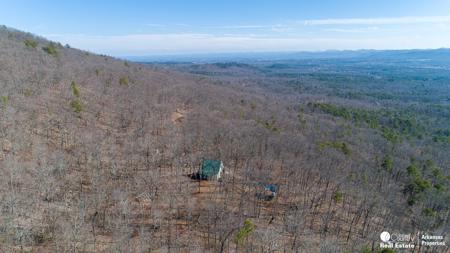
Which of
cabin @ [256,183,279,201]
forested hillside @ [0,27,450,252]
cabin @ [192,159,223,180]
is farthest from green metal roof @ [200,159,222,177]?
cabin @ [256,183,279,201]

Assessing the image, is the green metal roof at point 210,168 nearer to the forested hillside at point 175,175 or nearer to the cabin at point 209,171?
the cabin at point 209,171

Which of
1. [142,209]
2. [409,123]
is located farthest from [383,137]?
[142,209]

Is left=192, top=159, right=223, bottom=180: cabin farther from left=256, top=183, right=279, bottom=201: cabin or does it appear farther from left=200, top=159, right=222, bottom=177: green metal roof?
left=256, top=183, right=279, bottom=201: cabin

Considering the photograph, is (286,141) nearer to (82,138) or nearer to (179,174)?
(179,174)

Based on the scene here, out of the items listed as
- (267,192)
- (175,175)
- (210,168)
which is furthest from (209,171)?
(267,192)

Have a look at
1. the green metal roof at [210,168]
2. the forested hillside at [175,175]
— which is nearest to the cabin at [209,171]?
the green metal roof at [210,168]

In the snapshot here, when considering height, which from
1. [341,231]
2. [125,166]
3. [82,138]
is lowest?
[341,231]

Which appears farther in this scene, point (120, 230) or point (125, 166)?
point (125, 166)
